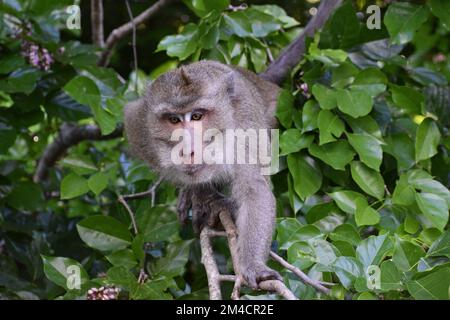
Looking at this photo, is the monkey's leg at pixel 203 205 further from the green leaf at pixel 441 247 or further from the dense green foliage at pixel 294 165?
the green leaf at pixel 441 247

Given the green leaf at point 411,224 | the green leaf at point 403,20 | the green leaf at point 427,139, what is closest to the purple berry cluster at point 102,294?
the green leaf at point 411,224

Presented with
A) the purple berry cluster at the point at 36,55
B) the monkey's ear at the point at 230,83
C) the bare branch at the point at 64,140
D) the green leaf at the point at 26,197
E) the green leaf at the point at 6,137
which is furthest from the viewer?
the bare branch at the point at 64,140

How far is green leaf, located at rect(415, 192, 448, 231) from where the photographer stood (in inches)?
161

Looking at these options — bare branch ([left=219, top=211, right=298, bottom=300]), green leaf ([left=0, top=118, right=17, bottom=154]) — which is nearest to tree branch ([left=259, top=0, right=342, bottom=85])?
bare branch ([left=219, top=211, right=298, bottom=300])

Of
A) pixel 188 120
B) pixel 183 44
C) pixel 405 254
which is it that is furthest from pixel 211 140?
pixel 405 254

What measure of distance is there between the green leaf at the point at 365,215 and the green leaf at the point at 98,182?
1.81 metres

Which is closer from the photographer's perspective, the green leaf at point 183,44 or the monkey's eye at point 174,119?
the monkey's eye at point 174,119

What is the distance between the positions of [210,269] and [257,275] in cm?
59

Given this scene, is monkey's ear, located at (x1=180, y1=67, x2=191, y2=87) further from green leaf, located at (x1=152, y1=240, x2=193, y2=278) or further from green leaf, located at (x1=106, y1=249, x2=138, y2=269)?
green leaf, located at (x1=106, y1=249, x2=138, y2=269)

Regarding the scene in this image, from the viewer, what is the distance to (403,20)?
478cm

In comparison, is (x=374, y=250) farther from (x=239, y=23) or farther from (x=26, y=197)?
(x=26, y=197)

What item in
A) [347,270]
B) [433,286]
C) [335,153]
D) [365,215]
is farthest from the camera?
[335,153]

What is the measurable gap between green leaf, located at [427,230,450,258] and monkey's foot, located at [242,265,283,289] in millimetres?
950

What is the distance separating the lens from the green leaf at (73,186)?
16.2 feet
